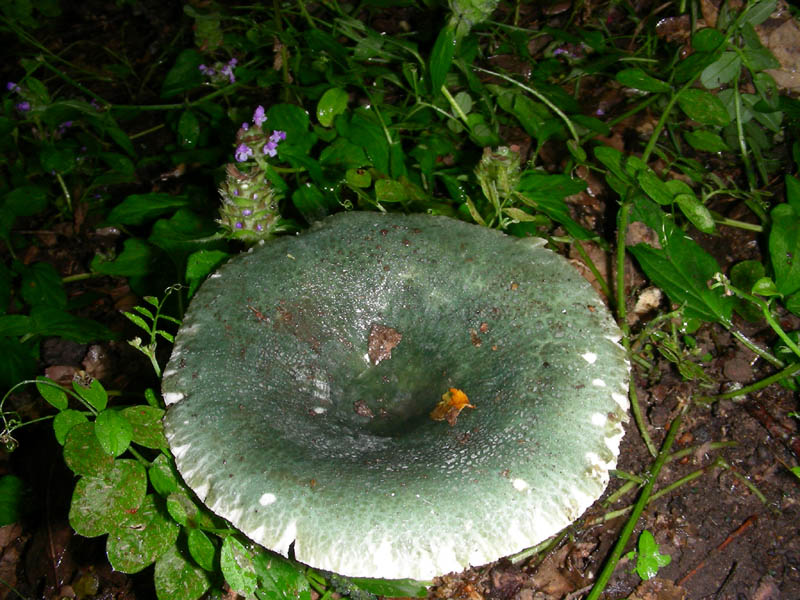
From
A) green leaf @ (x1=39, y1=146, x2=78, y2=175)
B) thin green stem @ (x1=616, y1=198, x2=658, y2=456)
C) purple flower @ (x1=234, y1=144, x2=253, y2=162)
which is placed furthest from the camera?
green leaf @ (x1=39, y1=146, x2=78, y2=175)

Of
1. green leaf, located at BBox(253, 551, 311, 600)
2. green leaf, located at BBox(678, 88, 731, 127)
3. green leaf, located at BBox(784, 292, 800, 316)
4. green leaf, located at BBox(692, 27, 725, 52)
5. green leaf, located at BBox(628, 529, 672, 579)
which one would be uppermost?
green leaf, located at BBox(692, 27, 725, 52)

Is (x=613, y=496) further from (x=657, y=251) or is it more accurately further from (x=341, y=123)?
(x=341, y=123)

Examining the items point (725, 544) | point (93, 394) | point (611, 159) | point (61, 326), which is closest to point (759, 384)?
point (725, 544)

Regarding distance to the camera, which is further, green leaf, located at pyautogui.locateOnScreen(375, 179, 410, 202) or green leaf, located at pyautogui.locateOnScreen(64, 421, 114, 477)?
green leaf, located at pyautogui.locateOnScreen(375, 179, 410, 202)

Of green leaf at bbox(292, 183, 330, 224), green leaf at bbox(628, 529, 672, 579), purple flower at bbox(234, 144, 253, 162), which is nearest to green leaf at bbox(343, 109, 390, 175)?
green leaf at bbox(292, 183, 330, 224)

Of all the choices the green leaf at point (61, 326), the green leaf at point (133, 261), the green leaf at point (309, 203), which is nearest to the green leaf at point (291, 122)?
the green leaf at point (309, 203)

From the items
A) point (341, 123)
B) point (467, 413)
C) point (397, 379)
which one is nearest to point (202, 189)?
point (341, 123)

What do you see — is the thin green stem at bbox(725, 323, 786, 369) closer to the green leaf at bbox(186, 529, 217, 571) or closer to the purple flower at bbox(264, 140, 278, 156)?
the purple flower at bbox(264, 140, 278, 156)
